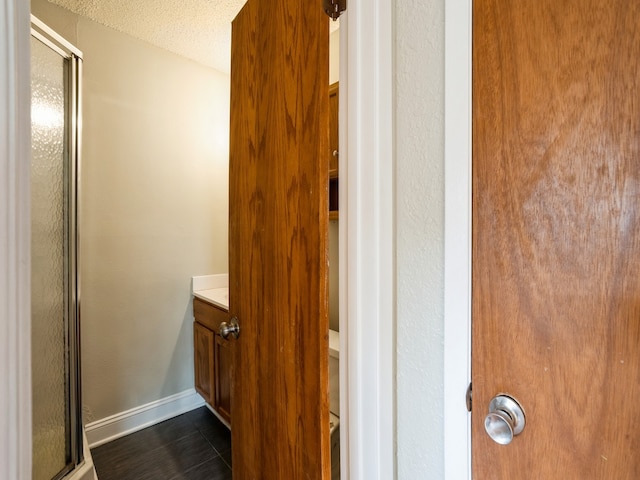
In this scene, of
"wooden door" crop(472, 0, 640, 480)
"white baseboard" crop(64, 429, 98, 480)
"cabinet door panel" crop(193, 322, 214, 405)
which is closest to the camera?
"wooden door" crop(472, 0, 640, 480)

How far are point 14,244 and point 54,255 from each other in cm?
105

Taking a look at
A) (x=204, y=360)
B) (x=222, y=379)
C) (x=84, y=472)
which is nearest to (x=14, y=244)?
(x=84, y=472)

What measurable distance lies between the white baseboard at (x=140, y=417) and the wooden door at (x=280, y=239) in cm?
112

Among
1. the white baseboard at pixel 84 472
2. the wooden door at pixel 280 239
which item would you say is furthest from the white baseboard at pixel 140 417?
the wooden door at pixel 280 239

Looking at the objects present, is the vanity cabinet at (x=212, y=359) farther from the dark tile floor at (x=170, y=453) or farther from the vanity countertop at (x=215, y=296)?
the dark tile floor at (x=170, y=453)

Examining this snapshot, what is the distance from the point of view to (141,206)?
6.04 ft

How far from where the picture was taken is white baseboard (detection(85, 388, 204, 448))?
1660 mm

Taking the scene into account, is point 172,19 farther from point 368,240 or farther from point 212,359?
point 212,359

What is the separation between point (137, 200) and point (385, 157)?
5.85ft

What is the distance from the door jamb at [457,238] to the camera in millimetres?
529

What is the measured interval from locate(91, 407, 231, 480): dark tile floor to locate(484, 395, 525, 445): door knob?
1543mm

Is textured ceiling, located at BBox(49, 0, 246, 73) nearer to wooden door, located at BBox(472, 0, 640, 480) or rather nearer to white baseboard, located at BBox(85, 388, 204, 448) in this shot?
wooden door, located at BBox(472, 0, 640, 480)

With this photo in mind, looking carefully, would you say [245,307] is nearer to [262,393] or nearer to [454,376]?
[262,393]

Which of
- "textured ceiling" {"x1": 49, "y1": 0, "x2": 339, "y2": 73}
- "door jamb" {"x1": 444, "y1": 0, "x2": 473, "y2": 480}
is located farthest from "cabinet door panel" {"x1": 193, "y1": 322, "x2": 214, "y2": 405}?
"textured ceiling" {"x1": 49, "y1": 0, "x2": 339, "y2": 73}
